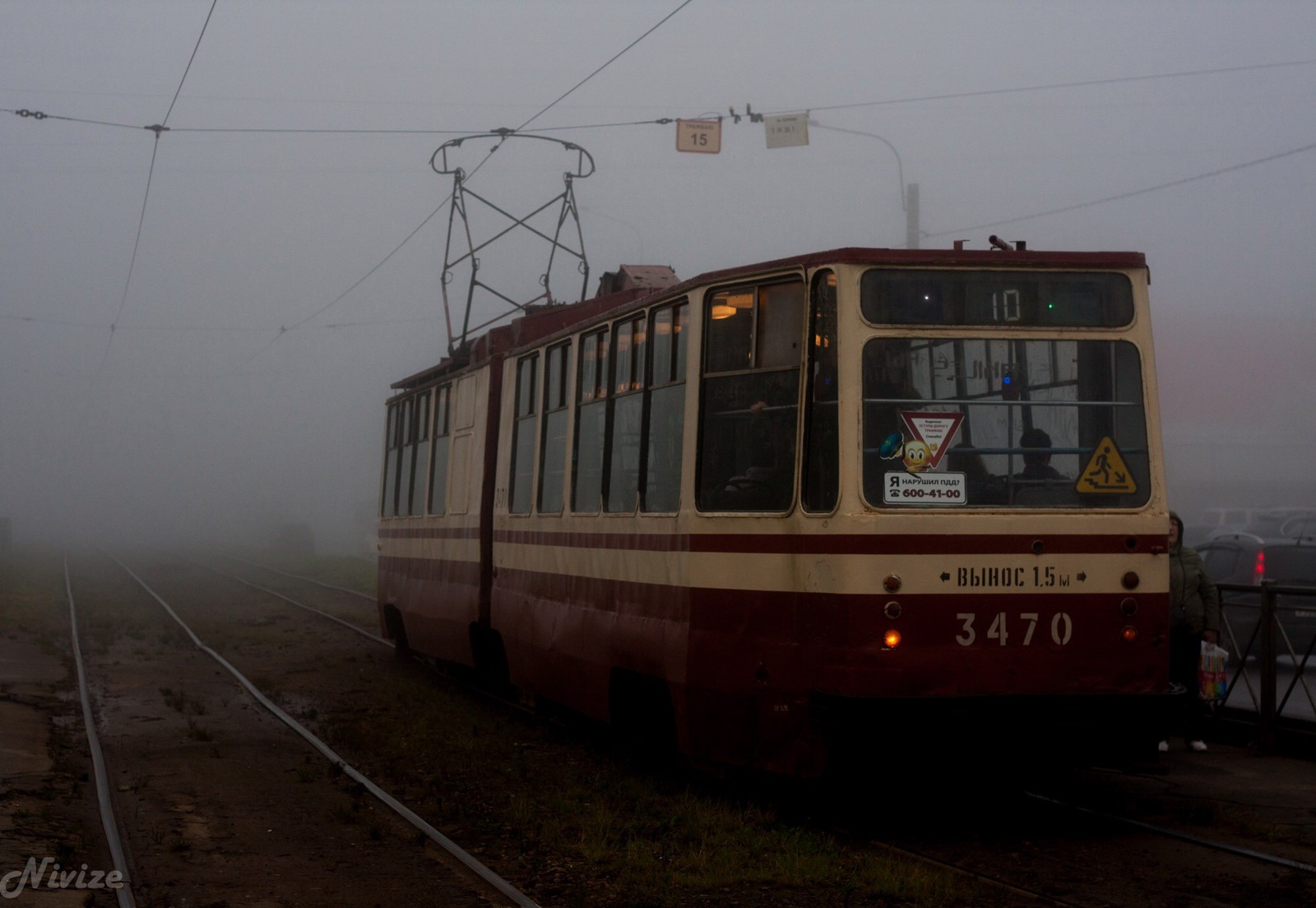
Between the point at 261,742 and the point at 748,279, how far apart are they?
5.34m

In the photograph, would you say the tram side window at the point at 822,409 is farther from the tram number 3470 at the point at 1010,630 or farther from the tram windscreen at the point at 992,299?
the tram number 3470 at the point at 1010,630

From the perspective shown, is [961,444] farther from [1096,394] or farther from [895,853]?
[895,853]

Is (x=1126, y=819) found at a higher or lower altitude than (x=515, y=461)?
lower

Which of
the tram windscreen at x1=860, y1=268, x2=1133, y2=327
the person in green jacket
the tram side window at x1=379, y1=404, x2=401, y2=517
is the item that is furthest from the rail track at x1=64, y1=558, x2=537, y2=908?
the person in green jacket

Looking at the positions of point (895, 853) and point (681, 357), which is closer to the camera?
point (895, 853)

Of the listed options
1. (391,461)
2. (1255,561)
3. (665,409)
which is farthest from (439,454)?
(1255,561)

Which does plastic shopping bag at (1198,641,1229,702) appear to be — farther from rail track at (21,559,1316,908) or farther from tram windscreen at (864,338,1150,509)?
tram windscreen at (864,338,1150,509)

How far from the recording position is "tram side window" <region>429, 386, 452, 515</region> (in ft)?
44.9

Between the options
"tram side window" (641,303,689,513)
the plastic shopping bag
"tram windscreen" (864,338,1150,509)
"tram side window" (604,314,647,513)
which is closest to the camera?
"tram windscreen" (864,338,1150,509)

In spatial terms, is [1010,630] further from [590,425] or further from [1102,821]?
[590,425]

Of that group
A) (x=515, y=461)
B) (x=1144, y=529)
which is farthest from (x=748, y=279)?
(x=515, y=461)

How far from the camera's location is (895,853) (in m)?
6.81

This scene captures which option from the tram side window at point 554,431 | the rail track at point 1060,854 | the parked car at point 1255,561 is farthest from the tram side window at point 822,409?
the parked car at point 1255,561

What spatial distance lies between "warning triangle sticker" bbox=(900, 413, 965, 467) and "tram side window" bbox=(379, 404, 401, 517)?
9834 mm
